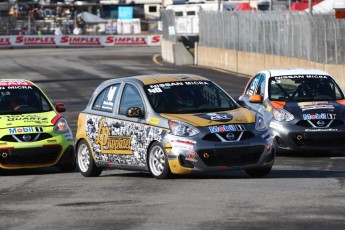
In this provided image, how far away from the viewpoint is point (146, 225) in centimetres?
952

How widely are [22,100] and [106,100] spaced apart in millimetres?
2736

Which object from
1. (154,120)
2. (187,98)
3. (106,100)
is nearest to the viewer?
(154,120)

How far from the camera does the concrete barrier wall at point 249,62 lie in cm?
3498

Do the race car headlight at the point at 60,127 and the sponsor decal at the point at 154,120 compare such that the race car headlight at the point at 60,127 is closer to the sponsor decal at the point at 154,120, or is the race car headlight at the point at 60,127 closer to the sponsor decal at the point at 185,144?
the sponsor decal at the point at 154,120

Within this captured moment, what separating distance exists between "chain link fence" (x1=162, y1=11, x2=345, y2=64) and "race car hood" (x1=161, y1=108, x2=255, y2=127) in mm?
20566

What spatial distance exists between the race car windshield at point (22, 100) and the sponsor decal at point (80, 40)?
202ft

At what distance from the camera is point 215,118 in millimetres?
13570

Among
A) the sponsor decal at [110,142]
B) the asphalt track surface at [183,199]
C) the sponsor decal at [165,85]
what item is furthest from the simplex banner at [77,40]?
the sponsor decal at [165,85]

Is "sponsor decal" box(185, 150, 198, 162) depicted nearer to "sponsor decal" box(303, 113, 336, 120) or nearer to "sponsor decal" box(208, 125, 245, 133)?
"sponsor decal" box(208, 125, 245, 133)

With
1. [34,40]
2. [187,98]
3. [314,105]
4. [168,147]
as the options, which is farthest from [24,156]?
[34,40]

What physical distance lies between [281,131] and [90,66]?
37.4 metres

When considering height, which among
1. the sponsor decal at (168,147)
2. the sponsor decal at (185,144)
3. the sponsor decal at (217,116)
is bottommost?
the sponsor decal at (168,147)

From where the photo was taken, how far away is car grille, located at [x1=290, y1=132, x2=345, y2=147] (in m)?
17.6

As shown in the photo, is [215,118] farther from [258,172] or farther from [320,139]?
[320,139]
